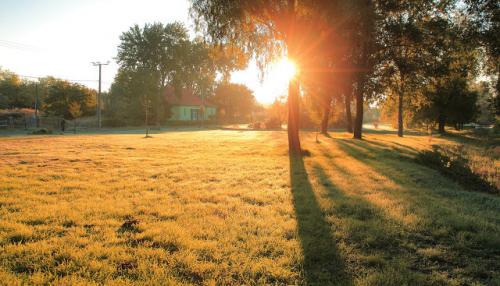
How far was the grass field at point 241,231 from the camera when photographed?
11.5 feet

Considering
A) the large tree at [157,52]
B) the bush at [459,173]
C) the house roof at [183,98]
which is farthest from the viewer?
the house roof at [183,98]

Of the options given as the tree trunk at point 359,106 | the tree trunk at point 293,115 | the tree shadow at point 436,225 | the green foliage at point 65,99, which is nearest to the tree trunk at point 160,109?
the green foliage at point 65,99

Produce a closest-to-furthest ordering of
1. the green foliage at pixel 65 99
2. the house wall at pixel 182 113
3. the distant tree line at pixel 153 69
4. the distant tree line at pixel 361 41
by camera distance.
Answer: the distant tree line at pixel 361 41 < the green foliage at pixel 65 99 < the distant tree line at pixel 153 69 < the house wall at pixel 182 113

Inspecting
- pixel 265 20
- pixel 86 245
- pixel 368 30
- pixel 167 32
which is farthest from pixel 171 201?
pixel 167 32

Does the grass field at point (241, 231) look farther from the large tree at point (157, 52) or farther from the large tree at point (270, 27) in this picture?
the large tree at point (157, 52)

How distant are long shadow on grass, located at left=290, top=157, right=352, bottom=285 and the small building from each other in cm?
6090

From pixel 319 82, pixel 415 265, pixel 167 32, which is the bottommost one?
pixel 415 265

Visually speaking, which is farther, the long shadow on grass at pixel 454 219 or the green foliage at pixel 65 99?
the green foliage at pixel 65 99

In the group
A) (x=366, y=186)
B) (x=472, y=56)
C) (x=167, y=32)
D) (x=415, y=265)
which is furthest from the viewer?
(x=167, y=32)

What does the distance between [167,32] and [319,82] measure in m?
42.5

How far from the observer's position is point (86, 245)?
414cm

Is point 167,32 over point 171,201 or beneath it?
over

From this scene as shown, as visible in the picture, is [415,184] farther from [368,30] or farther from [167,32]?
[167,32]

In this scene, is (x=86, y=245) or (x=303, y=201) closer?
(x=86, y=245)
